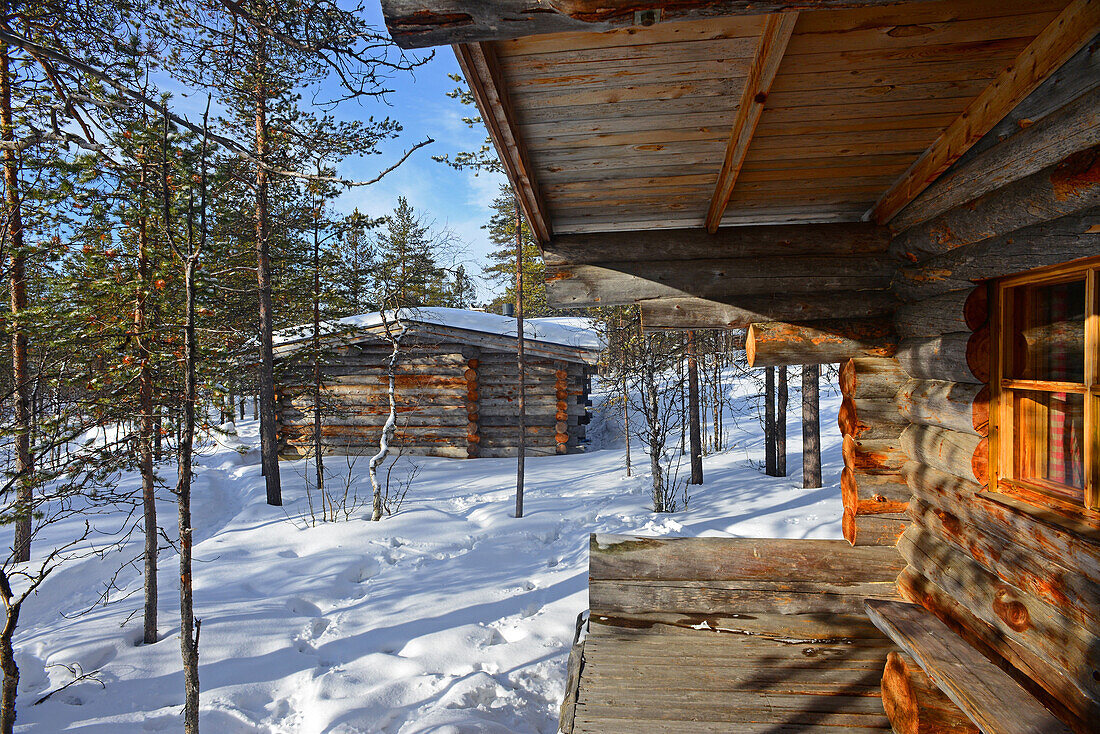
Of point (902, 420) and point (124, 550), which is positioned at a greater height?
point (902, 420)

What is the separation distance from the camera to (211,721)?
4270mm

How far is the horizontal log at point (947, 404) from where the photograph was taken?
295cm

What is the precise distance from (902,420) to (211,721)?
18.5 ft

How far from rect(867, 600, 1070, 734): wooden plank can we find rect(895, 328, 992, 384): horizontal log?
4.35 ft

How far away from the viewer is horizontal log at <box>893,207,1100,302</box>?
215 centimetres

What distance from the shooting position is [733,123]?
97.7 inches

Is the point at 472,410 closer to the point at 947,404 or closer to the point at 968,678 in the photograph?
the point at 947,404

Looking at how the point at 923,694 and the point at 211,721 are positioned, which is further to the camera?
the point at 211,721

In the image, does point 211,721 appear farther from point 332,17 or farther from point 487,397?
point 487,397

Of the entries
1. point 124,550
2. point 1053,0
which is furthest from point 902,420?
point 124,550

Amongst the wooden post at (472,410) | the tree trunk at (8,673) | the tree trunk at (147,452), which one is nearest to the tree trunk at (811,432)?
the wooden post at (472,410)

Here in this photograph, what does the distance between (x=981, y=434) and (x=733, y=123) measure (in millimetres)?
2102

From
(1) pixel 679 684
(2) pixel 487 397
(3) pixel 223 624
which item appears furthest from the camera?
(2) pixel 487 397

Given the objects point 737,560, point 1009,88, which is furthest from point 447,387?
point 1009,88
